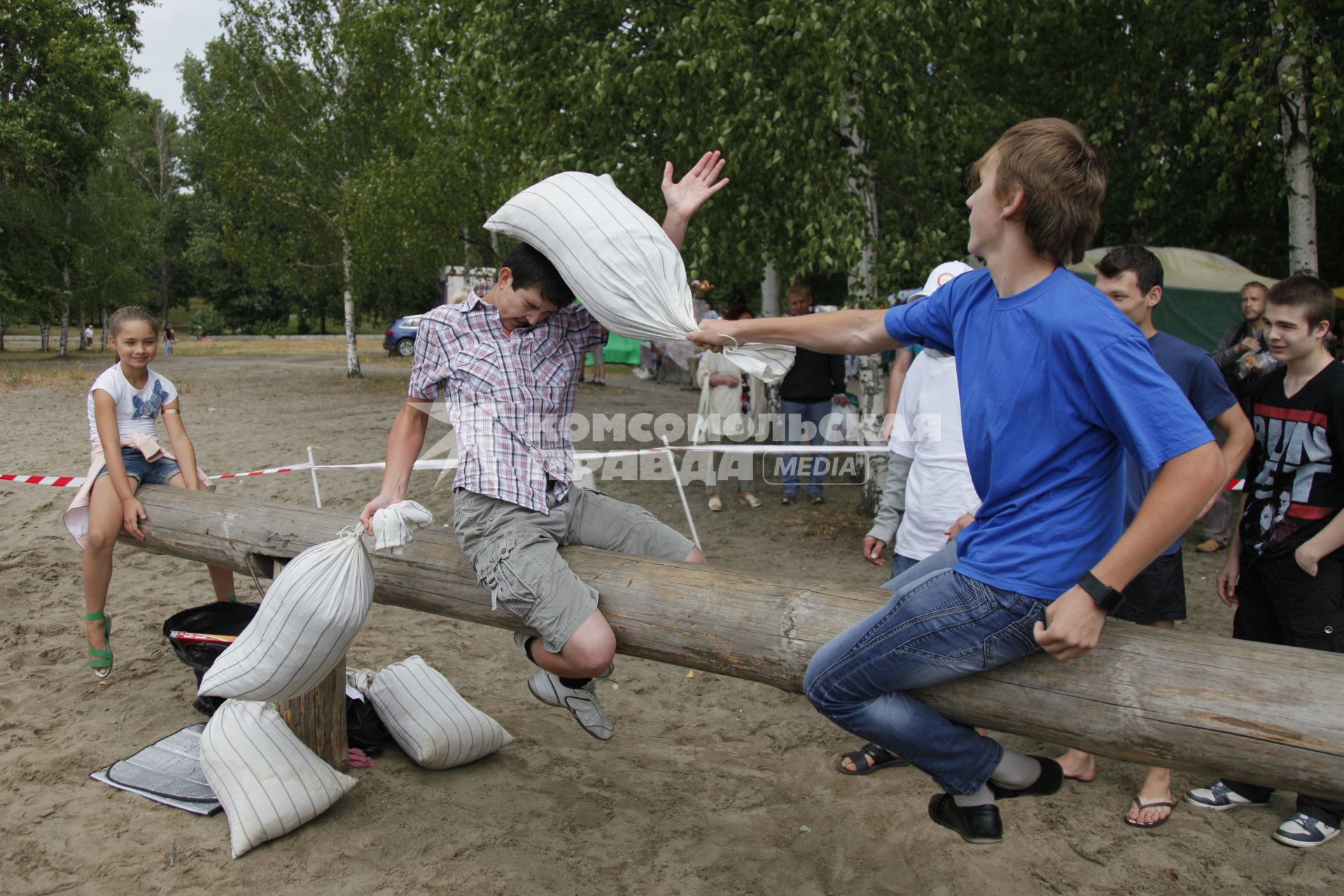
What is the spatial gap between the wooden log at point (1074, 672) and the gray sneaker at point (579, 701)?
30cm

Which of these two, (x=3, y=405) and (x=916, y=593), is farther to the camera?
(x=3, y=405)

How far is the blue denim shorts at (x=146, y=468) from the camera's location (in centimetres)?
465

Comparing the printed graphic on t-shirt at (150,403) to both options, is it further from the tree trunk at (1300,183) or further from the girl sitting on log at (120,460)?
the tree trunk at (1300,183)

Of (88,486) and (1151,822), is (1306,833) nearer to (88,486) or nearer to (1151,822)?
(1151,822)

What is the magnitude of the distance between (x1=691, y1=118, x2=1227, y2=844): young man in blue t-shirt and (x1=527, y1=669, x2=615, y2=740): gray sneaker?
104 centimetres

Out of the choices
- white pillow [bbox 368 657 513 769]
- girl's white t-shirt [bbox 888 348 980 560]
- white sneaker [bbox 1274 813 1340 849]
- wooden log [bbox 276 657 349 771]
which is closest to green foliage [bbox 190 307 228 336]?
white pillow [bbox 368 657 513 769]

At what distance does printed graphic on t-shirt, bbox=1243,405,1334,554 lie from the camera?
131 inches

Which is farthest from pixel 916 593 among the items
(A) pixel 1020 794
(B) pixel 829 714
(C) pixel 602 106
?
(C) pixel 602 106

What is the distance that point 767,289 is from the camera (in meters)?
13.3

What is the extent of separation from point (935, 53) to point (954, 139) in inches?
31.6

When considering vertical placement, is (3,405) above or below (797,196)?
below

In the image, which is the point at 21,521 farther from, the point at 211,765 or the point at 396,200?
the point at 396,200

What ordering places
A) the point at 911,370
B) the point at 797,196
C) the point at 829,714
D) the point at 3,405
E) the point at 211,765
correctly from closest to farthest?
1. the point at 829,714
2. the point at 211,765
3. the point at 911,370
4. the point at 797,196
5. the point at 3,405

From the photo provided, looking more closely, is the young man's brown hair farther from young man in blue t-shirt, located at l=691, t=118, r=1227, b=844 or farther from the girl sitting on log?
the girl sitting on log
